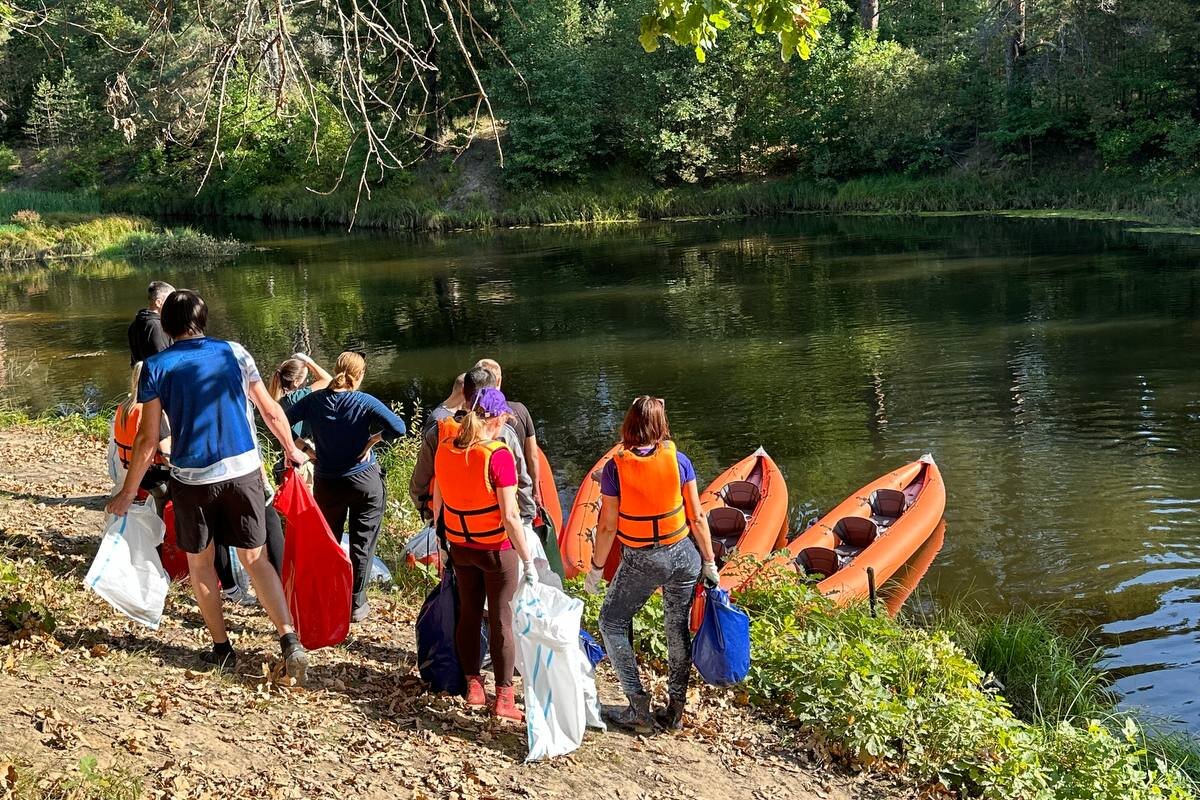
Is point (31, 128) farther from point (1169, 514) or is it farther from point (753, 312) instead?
point (1169, 514)

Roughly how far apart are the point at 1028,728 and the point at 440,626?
111 inches

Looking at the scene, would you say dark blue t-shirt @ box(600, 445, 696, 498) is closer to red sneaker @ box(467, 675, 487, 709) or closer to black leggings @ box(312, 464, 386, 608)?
red sneaker @ box(467, 675, 487, 709)

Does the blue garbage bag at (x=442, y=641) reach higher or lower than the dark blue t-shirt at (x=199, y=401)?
lower

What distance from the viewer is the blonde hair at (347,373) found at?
18.5ft

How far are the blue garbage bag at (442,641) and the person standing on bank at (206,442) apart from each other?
0.66 m

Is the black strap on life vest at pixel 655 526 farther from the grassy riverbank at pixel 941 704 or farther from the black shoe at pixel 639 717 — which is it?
the grassy riverbank at pixel 941 704

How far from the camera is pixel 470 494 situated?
181 inches

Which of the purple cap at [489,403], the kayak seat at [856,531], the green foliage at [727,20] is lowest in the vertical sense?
the kayak seat at [856,531]

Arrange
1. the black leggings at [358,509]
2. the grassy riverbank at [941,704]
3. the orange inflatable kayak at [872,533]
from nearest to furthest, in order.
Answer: the grassy riverbank at [941,704], the black leggings at [358,509], the orange inflatable kayak at [872,533]

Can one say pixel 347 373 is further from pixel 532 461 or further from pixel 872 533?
pixel 872 533

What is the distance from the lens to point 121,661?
16.3 ft

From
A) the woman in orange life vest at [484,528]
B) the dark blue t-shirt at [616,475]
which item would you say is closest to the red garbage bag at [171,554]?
the woman in orange life vest at [484,528]

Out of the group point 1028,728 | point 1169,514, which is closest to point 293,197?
point 1169,514

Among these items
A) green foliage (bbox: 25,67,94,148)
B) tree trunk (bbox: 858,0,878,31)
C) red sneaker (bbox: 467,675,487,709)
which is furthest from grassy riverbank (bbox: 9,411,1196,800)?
green foliage (bbox: 25,67,94,148)
